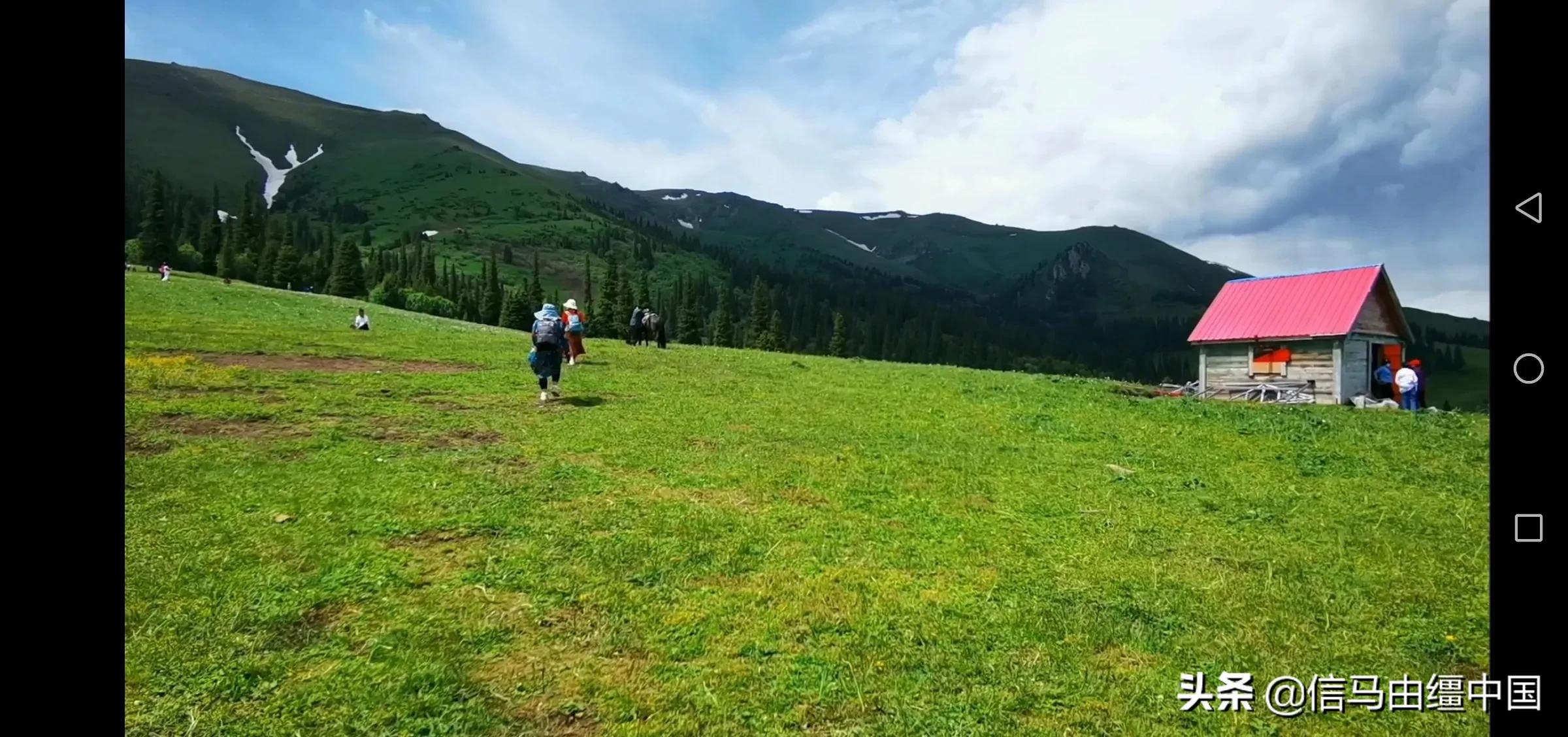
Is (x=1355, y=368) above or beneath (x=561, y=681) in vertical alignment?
above

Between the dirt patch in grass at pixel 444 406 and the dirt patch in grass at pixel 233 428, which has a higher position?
the dirt patch in grass at pixel 444 406

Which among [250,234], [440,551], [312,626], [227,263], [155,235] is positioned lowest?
[312,626]

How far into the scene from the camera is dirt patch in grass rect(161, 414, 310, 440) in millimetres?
14609

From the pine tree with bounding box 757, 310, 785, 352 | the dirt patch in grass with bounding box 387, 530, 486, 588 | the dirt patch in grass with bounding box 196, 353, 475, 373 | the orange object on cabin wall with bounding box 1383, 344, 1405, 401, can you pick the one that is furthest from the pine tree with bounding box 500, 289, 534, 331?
the dirt patch in grass with bounding box 387, 530, 486, 588

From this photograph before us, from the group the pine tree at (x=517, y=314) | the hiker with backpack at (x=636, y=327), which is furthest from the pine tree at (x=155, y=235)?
the hiker with backpack at (x=636, y=327)

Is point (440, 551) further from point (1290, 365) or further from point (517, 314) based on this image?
point (517, 314)

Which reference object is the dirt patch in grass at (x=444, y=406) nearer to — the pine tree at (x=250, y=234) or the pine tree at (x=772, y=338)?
the pine tree at (x=772, y=338)

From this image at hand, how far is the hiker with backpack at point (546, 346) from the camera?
20.1 metres

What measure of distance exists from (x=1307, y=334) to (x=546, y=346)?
120 ft

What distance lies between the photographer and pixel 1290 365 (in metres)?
35.8

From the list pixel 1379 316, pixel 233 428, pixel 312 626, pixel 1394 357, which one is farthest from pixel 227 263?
pixel 1394 357

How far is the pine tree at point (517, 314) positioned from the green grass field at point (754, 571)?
10477 centimetres

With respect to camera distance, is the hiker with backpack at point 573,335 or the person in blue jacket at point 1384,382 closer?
the hiker with backpack at point 573,335

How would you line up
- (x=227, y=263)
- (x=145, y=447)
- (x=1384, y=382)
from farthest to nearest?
(x=227, y=263), (x=1384, y=382), (x=145, y=447)
